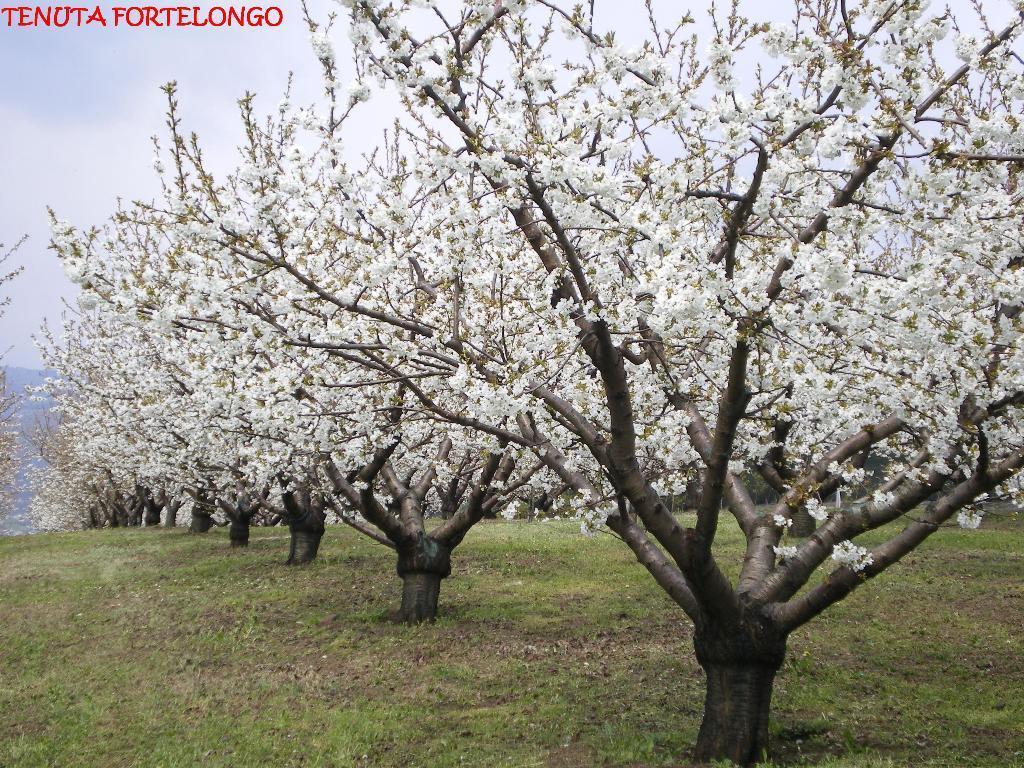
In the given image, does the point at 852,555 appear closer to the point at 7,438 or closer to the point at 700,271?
the point at 700,271

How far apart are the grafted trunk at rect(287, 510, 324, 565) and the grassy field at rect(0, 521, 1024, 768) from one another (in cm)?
122

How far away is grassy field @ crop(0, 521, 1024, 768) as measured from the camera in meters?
8.29

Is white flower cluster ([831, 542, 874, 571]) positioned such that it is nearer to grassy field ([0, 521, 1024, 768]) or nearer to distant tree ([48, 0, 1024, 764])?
distant tree ([48, 0, 1024, 764])

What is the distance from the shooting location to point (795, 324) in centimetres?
612

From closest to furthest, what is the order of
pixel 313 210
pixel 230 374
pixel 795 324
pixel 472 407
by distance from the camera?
pixel 795 324 → pixel 472 407 → pixel 313 210 → pixel 230 374

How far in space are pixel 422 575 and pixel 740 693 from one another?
7236 mm

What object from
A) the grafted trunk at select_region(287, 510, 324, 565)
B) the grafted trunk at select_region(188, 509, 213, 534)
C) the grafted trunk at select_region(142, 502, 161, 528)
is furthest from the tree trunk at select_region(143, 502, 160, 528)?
the grafted trunk at select_region(287, 510, 324, 565)

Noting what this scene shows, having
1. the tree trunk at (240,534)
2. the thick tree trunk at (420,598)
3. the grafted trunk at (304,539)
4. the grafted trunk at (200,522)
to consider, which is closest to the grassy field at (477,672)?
the thick tree trunk at (420,598)

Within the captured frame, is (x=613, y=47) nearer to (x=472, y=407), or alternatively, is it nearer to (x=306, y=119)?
(x=306, y=119)

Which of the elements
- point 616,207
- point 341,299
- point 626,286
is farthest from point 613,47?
point 341,299

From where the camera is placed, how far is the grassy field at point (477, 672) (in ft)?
27.2

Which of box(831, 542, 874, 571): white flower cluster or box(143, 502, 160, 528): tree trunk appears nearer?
box(831, 542, 874, 571): white flower cluster

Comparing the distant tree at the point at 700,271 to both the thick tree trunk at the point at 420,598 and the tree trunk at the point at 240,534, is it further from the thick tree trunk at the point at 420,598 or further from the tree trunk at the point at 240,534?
the tree trunk at the point at 240,534

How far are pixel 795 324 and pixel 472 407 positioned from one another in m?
2.95
